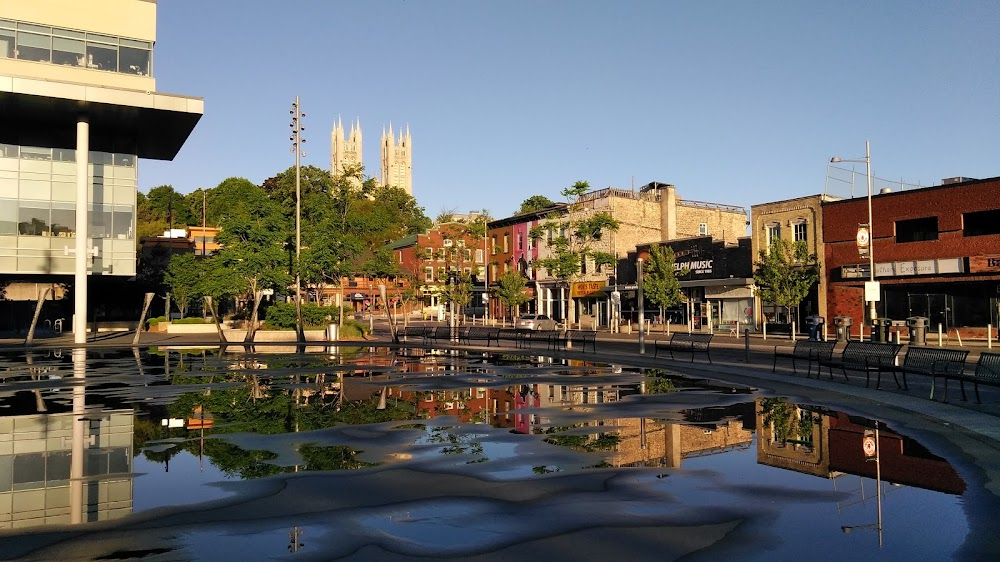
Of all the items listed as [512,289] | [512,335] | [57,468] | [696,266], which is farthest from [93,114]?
[57,468]

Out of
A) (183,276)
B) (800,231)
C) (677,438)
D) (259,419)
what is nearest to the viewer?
(677,438)

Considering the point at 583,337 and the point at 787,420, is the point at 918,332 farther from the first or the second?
the point at 787,420

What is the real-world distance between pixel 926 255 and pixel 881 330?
29.5 ft

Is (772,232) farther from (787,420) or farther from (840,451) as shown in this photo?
(840,451)

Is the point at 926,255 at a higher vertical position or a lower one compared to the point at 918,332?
higher

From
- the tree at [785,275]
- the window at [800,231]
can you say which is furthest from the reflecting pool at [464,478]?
the window at [800,231]

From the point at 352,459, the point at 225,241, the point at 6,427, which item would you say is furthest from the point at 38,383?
the point at 225,241

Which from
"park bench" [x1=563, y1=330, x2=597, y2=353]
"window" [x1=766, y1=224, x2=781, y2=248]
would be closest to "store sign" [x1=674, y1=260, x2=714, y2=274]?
"window" [x1=766, y1=224, x2=781, y2=248]

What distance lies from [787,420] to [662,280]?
41.9m

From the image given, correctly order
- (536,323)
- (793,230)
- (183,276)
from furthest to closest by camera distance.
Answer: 1. (536,323)
2. (183,276)
3. (793,230)

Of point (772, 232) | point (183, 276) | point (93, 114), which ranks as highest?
point (93, 114)

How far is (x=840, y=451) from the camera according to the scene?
10.6m

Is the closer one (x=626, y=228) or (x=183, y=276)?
(x=183, y=276)

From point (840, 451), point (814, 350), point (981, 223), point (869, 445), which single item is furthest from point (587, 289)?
point (840, 451)
